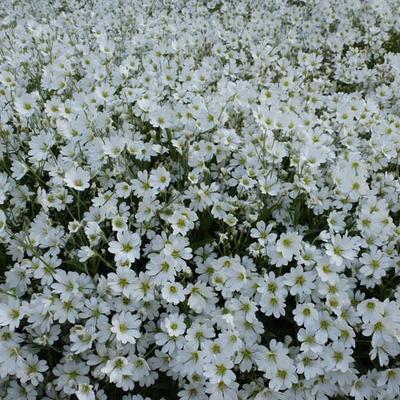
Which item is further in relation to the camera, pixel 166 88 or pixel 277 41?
pixel 277 41

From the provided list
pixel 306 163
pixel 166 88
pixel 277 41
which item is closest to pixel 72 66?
pixel 166 88

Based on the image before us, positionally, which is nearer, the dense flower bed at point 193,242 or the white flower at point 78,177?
the dense flower bed at point 193,242

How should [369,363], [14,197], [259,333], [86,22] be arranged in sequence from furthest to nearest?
[86,22] < [14,197] < [369,363] < [259,333]

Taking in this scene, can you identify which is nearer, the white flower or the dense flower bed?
the dense flower bed

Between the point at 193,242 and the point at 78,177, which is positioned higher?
the point at 78,177

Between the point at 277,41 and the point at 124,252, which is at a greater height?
the point at 277,41

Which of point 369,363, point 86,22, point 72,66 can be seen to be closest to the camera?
point 369,363

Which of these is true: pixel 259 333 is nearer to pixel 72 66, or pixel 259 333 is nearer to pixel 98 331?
pixel 98 331

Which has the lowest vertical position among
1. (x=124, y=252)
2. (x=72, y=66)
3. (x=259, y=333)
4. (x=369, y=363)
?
(x=369, y=363)
